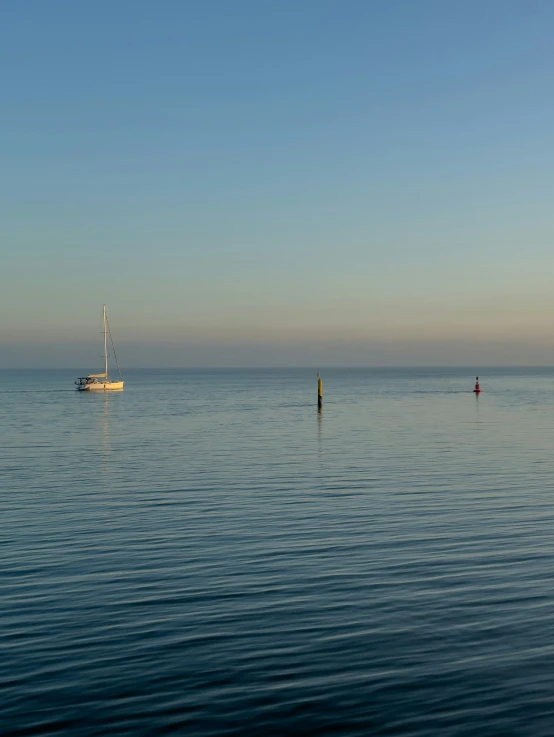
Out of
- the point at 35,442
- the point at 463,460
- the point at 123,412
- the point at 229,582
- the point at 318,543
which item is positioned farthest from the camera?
the point at 123,412

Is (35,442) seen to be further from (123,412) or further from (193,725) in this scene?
(193,725)

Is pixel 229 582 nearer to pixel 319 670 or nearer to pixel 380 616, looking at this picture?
pixel 380 616

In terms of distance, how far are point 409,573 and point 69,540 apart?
1058 cm

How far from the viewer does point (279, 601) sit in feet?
55.2

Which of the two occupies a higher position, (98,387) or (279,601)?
(98,387)

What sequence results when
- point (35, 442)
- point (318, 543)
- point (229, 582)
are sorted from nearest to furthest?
1. point (229, 582)
2. point (318, 543)
3. point (35, 442)

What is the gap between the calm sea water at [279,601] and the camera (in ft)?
Result: 37.6

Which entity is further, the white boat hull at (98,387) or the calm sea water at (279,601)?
the white boat hull at (98,387)

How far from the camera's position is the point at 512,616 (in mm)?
15398

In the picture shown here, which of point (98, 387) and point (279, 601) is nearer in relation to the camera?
point (279, 601)

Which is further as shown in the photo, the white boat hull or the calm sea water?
the white boat hull

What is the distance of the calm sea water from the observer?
37.6 ft

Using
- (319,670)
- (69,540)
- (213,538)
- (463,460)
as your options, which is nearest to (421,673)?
(319,670)

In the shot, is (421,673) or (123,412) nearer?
(421,673)
